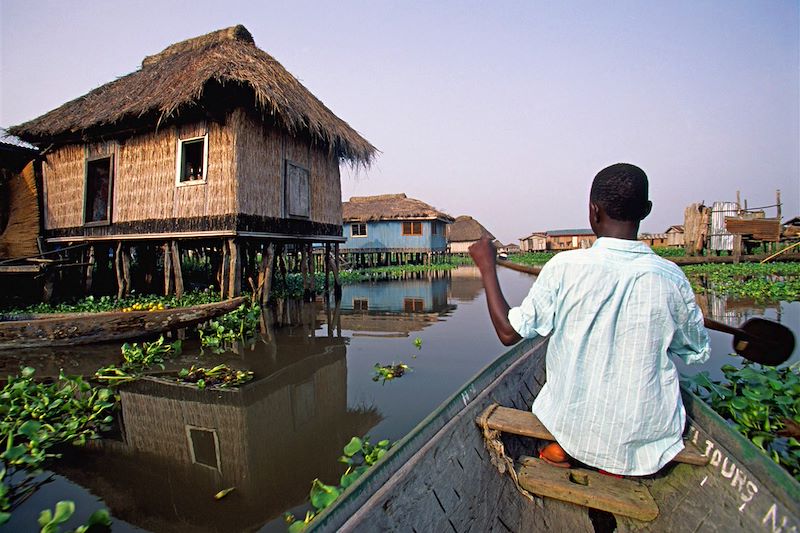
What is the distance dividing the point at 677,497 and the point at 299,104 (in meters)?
9.95

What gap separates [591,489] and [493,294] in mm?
1061

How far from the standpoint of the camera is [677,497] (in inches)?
73.5

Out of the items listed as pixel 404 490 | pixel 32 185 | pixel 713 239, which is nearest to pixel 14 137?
pixel 32 185

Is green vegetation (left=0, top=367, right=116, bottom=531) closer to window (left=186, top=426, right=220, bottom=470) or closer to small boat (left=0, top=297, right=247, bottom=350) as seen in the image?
window (left=186, top=426, right=220, bottom=470)

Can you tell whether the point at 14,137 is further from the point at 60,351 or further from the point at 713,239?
the point at 713,239

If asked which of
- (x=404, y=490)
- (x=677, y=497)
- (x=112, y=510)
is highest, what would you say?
(x=404, y=490)

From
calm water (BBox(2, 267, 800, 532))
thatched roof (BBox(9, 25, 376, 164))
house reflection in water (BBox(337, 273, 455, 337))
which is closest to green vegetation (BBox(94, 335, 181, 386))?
calm water (BBox(2, 267, 800, 532))

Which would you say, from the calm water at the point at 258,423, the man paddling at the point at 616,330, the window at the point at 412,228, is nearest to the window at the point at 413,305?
the calm water at the point at 258,423

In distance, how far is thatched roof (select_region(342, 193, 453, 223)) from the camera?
25.5 meters

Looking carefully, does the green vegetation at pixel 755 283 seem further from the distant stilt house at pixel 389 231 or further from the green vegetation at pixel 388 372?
the distant stilt house at pixel 389 231

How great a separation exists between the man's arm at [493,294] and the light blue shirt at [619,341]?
5cm

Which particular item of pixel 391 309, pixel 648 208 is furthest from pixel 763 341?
pixel 391 309

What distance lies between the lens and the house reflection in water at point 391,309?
8.12m

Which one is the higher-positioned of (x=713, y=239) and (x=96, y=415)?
(x=713, y=239)
